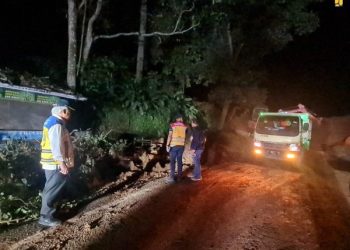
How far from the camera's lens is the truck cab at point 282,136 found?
14.6m

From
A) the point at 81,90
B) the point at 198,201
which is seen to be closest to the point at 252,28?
the point at 81,90

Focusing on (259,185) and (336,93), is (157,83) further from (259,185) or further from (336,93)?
(336,93)

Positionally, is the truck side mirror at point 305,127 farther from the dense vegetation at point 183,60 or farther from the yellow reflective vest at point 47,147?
the yellow reflective vest at point 47,147

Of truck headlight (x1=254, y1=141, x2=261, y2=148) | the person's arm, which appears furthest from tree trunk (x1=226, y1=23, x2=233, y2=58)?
the person's arm

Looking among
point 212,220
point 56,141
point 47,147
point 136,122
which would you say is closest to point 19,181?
point 47,147

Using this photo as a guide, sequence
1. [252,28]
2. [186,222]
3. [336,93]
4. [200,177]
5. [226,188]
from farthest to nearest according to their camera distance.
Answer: [336,93], [252,28], [200,177], [226,188], [186,222]

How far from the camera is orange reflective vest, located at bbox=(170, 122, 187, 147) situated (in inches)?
421

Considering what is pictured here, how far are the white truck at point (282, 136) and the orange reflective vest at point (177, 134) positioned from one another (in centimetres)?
520

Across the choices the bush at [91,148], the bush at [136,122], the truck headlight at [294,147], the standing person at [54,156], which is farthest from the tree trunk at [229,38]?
the standing person at [54,156]

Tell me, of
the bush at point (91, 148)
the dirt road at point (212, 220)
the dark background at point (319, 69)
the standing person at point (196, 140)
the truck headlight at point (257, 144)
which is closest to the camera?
the dirt road at point (212, 220)

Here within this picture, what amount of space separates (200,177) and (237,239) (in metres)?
4.54

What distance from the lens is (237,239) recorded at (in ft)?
23.7

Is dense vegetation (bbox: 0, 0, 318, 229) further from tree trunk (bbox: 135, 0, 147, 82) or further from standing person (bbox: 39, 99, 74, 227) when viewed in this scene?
standing person (bbox: 39, 99, 74, 227)

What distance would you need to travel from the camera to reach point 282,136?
1471cm
